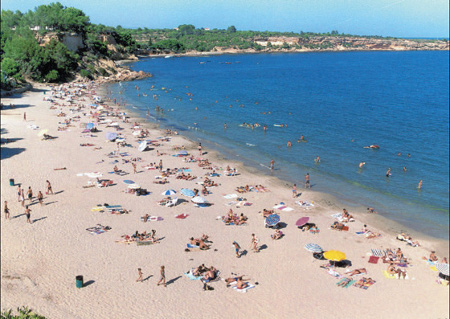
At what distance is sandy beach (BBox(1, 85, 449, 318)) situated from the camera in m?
16.7

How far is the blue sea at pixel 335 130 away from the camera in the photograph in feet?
100

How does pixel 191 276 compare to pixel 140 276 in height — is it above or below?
below

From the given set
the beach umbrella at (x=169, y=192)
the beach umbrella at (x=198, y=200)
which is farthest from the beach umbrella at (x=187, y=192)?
the beach umbrella at (x=198, y=200)

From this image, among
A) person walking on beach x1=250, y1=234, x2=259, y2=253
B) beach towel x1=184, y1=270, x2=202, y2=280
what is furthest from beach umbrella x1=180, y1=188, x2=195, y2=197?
beach towel x1=184, y1=270, x2=202, y2=280

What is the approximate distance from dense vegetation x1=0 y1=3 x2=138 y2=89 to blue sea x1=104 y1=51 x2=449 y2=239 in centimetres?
1265

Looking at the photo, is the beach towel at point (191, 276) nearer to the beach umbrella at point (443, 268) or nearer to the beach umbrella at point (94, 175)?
the beach umbrella at point (443, 268)

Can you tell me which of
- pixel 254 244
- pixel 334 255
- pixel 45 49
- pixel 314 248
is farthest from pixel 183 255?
pixel 45 49

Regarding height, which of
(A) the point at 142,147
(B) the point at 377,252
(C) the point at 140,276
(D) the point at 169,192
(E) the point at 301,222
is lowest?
(B) the point at 377,252

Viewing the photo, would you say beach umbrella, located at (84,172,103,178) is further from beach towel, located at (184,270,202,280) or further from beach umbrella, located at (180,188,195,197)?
beach towel, located at (184,270,202,280)

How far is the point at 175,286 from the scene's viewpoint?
17953 mm

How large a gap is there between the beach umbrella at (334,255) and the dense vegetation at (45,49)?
60070mm

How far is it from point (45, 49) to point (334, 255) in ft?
271

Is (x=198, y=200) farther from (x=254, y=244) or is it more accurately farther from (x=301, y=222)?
(x=301, y=222)

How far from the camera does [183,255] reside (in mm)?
20531
